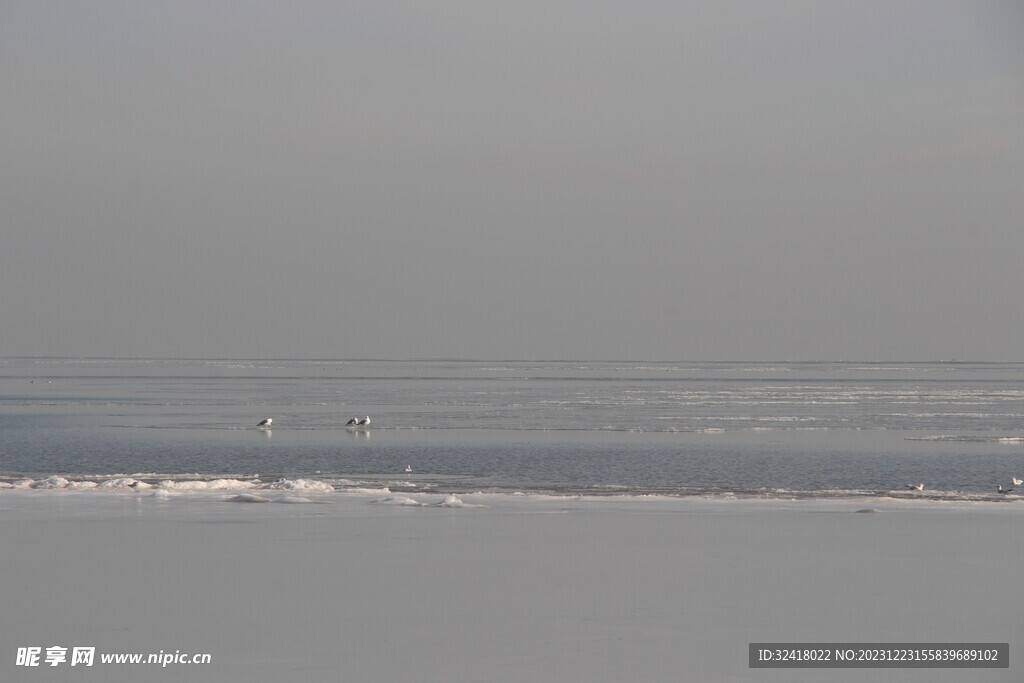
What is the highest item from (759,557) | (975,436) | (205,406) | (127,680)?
(205,406)

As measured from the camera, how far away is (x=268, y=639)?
11.0 metres

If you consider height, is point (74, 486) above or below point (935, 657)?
above

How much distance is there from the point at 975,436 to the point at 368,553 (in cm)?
3504

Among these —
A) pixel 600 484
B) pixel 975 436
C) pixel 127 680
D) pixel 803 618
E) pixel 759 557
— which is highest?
pixel 975 436

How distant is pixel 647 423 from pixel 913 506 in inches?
1141

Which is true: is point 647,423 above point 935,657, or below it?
above

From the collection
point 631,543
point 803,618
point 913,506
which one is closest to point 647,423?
point 913,506

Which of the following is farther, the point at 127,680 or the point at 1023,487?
the point at 1023,487

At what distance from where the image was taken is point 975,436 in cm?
4334

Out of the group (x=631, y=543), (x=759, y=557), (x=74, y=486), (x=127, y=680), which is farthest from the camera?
(x=74, y=486)

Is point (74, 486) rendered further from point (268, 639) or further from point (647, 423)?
point (647, 423)

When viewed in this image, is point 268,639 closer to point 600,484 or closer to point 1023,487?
point 600,484

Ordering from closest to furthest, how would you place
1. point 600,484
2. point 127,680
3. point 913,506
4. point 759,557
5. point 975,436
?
point 127,680, point 759,557, point 913,506, point 600,484, point 975,436

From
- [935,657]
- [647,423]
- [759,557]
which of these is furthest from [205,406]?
[935,657]
